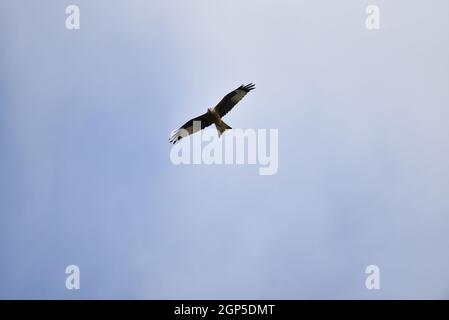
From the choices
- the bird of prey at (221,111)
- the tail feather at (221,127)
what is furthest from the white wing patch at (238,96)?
the tail feather at (221,127)

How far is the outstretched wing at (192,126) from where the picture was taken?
1495 cm

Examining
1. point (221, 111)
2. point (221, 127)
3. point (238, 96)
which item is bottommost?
point (221, 127)

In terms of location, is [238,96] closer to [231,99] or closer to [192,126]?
[231,99]

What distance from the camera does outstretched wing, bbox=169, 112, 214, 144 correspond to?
1495cm

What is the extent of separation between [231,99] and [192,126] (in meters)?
1.07

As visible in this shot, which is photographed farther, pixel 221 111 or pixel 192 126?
pixel 192 126

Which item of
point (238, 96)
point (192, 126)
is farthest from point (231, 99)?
point (192, 126)

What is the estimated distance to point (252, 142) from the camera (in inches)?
600

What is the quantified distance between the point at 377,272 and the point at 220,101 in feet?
16.9

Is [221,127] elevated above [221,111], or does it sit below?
below

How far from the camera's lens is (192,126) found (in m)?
15.1
